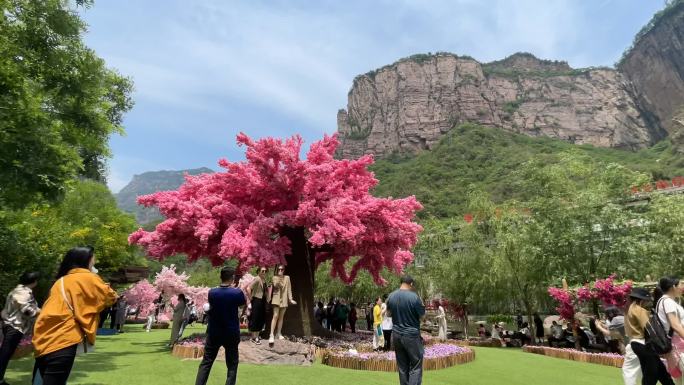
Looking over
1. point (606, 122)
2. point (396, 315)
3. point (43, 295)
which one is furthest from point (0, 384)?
point (606, 122)

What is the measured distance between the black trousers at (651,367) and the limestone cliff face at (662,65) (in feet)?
450

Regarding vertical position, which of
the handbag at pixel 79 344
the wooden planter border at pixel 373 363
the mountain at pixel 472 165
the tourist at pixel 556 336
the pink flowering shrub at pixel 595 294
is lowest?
the wooden planter border at pixel 373 363

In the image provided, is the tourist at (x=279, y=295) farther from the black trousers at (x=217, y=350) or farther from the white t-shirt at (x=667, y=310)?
the white t-shirt at (x=667, y=310)

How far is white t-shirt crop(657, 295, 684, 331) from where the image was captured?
191 inches

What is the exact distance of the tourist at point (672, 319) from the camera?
478 centimetres

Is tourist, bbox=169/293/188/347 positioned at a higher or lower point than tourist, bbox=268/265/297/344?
lower

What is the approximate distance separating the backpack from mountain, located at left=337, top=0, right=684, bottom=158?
418ft

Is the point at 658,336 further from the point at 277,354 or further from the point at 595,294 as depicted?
the point at 595,294

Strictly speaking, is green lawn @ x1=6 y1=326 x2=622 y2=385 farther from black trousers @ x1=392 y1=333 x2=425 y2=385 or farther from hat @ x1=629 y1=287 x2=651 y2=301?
hat @ x1=629 y1=287 x2=651 y2=301

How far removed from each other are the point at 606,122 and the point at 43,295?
147 metres

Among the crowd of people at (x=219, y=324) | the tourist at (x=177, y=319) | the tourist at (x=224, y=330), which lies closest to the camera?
the crowd of people at (x=219, y=324)

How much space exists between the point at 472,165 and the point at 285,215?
9070 centimetres

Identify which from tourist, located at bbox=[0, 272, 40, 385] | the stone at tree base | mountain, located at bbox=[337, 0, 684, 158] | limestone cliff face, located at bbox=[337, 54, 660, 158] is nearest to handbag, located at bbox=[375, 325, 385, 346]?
the stone at tree base

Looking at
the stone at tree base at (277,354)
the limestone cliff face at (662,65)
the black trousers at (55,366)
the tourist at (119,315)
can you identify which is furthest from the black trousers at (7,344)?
the limestone cliff face at (662,65)
